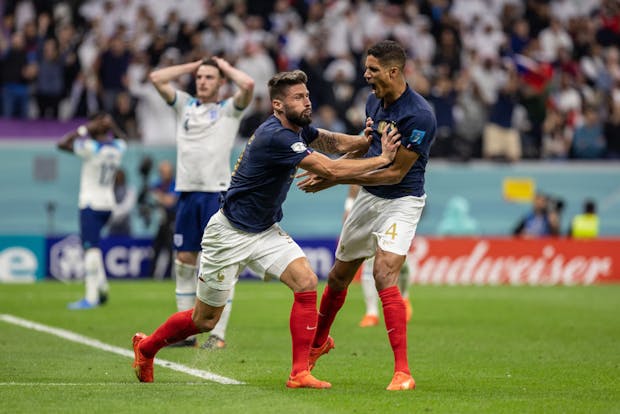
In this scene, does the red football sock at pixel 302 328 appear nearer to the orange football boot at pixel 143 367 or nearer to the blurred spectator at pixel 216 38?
the orange football boot at pixel 143 367

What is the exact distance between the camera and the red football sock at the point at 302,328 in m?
9.24

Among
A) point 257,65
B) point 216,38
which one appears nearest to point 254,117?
point 257,65

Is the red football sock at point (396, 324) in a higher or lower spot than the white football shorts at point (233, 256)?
lower

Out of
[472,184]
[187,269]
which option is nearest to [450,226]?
[472,184]

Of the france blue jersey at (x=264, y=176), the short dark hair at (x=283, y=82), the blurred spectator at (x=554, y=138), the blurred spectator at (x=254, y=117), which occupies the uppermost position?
the short dark hair at (x=283, y=82)

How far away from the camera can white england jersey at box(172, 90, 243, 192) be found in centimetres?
1244

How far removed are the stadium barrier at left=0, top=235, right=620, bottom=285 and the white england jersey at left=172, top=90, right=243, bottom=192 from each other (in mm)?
10528

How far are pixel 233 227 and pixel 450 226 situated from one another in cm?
1613

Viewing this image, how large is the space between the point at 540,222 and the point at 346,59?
5.36m

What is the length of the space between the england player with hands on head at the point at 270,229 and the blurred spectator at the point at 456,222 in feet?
52.1

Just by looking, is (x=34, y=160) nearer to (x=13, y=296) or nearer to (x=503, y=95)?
(x=13, y=296)

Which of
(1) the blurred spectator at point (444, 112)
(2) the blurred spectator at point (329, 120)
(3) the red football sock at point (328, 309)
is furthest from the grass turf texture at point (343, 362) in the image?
(1) the blurred spectator at point (444, 112)

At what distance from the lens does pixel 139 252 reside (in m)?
23.5

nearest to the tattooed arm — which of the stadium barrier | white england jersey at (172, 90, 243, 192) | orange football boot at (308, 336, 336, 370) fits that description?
orange football boot at (308, 336, 336, 370)
